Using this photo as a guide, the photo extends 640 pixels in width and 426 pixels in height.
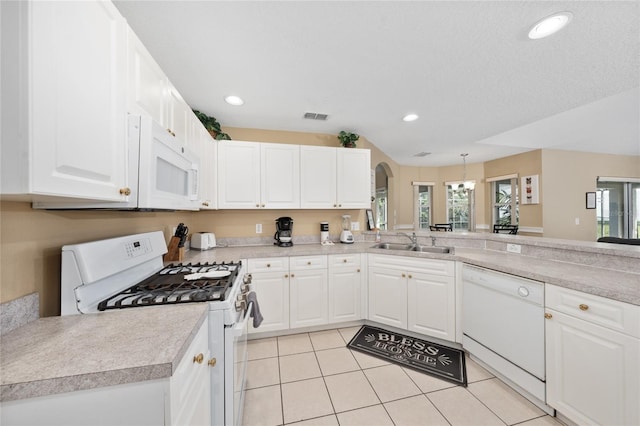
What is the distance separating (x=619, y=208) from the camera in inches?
212

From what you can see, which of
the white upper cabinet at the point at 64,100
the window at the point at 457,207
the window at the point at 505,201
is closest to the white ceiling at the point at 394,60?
the white upper cabinet at the point at 64,100

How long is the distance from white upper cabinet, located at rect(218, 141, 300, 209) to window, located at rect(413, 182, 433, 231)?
4461mm

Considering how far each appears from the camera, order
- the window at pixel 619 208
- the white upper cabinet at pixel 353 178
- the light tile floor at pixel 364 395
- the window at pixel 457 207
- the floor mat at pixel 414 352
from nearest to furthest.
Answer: the light tile floor at pixel 364 395
the floor mat at pixel 414 352
the white upper cabinet at pixel 353 178
the window at pixel 619 208
the window at pixel 457 207

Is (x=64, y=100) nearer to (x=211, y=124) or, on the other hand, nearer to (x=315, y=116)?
(x=211, y=124)

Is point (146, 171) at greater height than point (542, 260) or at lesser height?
greater

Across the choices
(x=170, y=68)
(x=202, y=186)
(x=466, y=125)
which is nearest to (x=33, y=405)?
(x=202, y=186)

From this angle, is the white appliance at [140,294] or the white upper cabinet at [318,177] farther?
the white upper cabinet at [318,177]

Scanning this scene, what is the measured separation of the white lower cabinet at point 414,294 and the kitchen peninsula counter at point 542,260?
0.10m

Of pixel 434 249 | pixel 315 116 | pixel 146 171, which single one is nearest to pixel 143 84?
pixel 146 171

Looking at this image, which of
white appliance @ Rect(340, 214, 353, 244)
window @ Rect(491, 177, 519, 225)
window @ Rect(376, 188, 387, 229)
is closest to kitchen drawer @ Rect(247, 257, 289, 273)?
white appliance @ Rect(340, 214, 353, 244)

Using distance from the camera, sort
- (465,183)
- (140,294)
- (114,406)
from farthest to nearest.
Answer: (465,183) < (140,294) < (114,406)

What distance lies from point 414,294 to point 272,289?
144cm

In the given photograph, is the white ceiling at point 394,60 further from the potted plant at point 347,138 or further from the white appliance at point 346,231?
the white appliance at point 346,231

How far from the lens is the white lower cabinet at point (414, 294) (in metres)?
2.30
